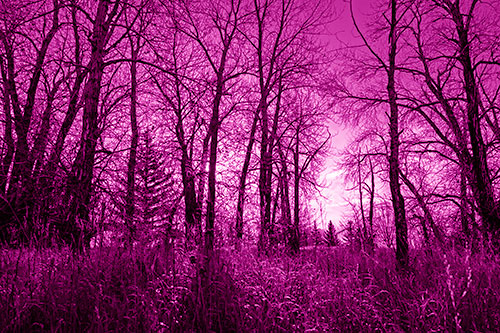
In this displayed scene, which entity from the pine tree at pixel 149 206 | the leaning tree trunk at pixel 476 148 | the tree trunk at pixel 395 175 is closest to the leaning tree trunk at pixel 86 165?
the pine tree at pixel 149 206

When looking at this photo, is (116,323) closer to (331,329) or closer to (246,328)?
(246,328)

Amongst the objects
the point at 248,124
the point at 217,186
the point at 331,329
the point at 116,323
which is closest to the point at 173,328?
the point at 116,323

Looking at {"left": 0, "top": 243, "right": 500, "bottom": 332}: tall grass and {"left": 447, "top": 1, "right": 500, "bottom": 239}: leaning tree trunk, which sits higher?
{"left": 447, "top": 1, "right": 500, "bottom": 239}: leaning tree trunk

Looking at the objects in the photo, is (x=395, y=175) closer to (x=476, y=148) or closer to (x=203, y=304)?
(x=476, y=148)

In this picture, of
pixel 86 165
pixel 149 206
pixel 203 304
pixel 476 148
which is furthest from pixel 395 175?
pixel 149 206

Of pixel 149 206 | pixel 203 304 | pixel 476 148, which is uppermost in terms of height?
pixel 476 148

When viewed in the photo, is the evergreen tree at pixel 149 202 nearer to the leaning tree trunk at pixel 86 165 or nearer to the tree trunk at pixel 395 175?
A: the leaning tree trunk at pixel 86 165

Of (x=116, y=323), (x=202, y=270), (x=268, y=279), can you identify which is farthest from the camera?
(x=268, y=279)

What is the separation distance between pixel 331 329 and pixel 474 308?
126cm

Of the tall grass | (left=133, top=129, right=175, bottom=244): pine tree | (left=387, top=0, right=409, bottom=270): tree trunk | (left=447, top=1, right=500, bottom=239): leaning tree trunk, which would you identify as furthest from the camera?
(left=447, top=1, right=500, bottom=239): leaning tree trunk

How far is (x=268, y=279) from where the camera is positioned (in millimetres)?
3707

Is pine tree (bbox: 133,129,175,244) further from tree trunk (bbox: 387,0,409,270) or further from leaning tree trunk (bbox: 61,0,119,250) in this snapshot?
tree trunk (bbox: 387,0,409,270)

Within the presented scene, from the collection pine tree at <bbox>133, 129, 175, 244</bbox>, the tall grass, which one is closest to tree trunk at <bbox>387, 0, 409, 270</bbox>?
the tall grass

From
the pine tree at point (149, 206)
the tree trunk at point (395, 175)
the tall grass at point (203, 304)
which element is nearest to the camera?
the tall grass at point (203, 304)
